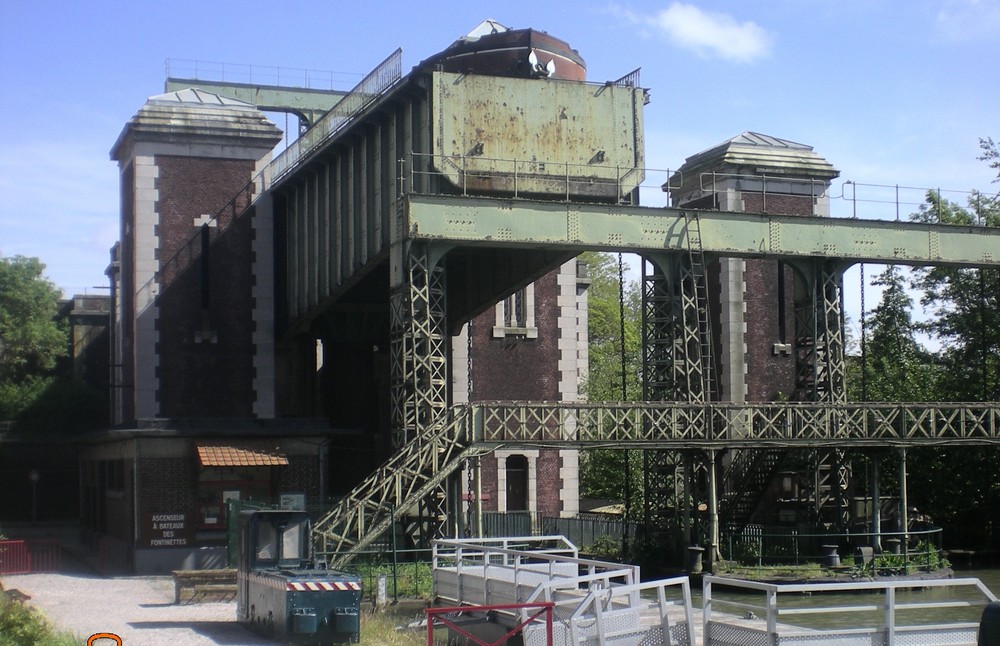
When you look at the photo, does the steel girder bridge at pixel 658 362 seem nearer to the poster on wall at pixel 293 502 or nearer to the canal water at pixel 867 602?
the poster on wall at pixel 293 502

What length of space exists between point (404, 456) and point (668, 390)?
23.1ft

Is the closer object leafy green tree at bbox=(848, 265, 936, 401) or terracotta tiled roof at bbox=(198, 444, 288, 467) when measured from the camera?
terracotta tiled roof at bbox=(198, 444, 288, 467)

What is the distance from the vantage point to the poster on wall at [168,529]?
35.4m

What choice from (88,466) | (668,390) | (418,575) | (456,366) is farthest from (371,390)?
(418,575)

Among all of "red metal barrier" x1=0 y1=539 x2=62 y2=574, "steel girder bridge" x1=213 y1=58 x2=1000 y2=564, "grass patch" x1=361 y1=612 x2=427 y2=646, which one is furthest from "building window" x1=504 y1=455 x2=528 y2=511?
"grass patch" x1=361 y1=612 x2=427 y2=646

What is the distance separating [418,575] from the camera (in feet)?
91.8

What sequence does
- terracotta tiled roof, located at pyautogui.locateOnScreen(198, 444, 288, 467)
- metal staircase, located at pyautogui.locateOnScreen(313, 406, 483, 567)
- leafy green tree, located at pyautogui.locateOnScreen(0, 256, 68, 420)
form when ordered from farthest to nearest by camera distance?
leafy green tree, located at pyautogui.locateOnScreen(0, 256, 68, 420) < terracotta tiled roof, located at pyautogui.locateOnScreen(198, 444, 288, 467) < metal staircase, located at pyautogui.locateOnScreen(313, 406, 483, 567)

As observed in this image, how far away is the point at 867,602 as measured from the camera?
29.7 m

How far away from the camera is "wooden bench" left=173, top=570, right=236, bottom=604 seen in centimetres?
2820

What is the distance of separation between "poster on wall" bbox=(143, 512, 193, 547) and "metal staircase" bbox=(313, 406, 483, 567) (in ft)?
23.8

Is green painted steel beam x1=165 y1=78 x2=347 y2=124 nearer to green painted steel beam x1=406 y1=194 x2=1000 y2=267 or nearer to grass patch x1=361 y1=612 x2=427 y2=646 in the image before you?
green painted steel beam x1=406 y1=194 x2=1000 y2=267

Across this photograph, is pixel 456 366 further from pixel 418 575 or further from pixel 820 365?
pixel 418 575

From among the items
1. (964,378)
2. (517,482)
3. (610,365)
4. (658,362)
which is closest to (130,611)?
(658,362)

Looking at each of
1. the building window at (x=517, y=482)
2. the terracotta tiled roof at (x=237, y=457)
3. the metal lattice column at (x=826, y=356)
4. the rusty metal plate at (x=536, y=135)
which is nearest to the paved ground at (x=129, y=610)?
the terracotta tiled roof at (x=237, y=457)
